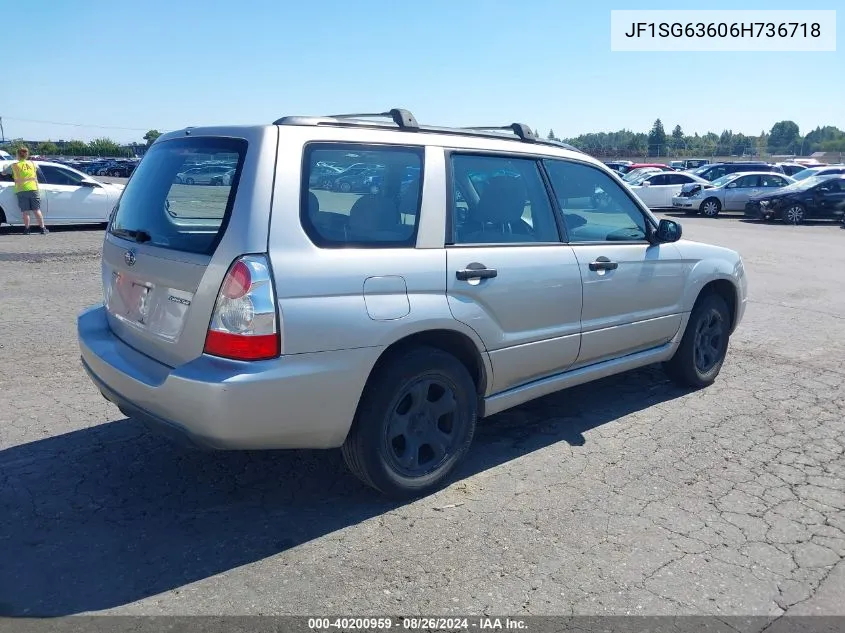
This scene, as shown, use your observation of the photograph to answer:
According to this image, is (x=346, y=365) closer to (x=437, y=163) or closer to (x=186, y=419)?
(x=186, y=419)

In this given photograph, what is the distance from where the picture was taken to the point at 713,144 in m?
105

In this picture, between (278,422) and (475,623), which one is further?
(278,422)

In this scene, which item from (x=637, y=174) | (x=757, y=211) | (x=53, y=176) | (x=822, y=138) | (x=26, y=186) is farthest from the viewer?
(x=822, y=138)

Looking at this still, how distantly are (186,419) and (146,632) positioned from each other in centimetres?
88

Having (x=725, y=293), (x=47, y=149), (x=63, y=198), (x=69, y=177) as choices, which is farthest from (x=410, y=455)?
(x=47, y=149)

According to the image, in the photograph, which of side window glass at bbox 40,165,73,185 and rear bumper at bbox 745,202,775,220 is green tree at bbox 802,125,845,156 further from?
side window glass at bbox 40,165,73,185

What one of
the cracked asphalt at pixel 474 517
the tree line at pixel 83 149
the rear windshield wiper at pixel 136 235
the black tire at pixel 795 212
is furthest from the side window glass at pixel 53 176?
the tree line at pixel 83 149

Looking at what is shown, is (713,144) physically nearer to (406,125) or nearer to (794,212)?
(794,212)

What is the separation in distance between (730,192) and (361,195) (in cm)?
2456

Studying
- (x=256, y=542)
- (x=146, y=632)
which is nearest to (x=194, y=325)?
(x=256, y=542)

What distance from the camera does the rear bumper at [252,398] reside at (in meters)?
3.10

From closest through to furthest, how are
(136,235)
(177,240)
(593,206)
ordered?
1. (177,240)
2. (136,235)
3. (593,206)

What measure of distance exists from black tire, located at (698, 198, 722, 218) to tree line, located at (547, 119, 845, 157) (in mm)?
30831

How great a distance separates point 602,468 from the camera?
420 cm
